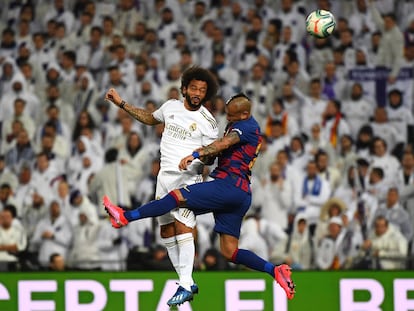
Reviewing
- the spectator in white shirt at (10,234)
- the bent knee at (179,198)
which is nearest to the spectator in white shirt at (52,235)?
the spectator in white shirt at (10,234)

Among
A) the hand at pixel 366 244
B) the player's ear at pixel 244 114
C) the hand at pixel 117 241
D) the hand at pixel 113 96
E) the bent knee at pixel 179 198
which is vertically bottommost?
the hand at pixel 366 244

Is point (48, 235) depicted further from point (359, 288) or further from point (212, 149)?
point (212, 149)

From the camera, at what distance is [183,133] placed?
11.4 meters

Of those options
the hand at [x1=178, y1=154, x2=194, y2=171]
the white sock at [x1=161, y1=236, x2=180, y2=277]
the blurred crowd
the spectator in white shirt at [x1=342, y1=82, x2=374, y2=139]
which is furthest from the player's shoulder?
the spectator in white shirt at [x1=342, y1=82, x2=374, y2=139]

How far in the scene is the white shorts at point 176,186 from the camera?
11523 mm

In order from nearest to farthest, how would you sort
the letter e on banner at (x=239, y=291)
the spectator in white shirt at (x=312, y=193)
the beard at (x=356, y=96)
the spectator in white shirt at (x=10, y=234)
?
1. the letter e on banner at (x=239, y=291)
2. the spectator in white shirt at (x=10, y=234)
3. the spectator in white shirt at (x=312, y=193)
4. the beard at (x=356, y=96)

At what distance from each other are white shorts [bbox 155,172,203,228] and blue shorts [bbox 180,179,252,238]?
0.12m

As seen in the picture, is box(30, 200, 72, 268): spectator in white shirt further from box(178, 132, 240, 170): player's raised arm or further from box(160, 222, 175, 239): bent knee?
box(178, 132, 240, 170): player's raised arm

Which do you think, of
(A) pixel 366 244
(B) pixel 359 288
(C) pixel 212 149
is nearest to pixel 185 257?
(C) pixel 212 149

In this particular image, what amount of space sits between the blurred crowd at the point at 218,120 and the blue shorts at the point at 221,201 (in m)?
3.57

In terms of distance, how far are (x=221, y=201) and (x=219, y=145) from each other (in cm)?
57

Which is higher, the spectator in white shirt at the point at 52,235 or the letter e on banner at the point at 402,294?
the spectator in white shirt at the point at 52,235

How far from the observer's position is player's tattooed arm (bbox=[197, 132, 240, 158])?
11.0 metres

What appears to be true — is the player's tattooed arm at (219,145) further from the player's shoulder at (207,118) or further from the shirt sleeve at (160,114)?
the shirt sleeve at (160,114)
